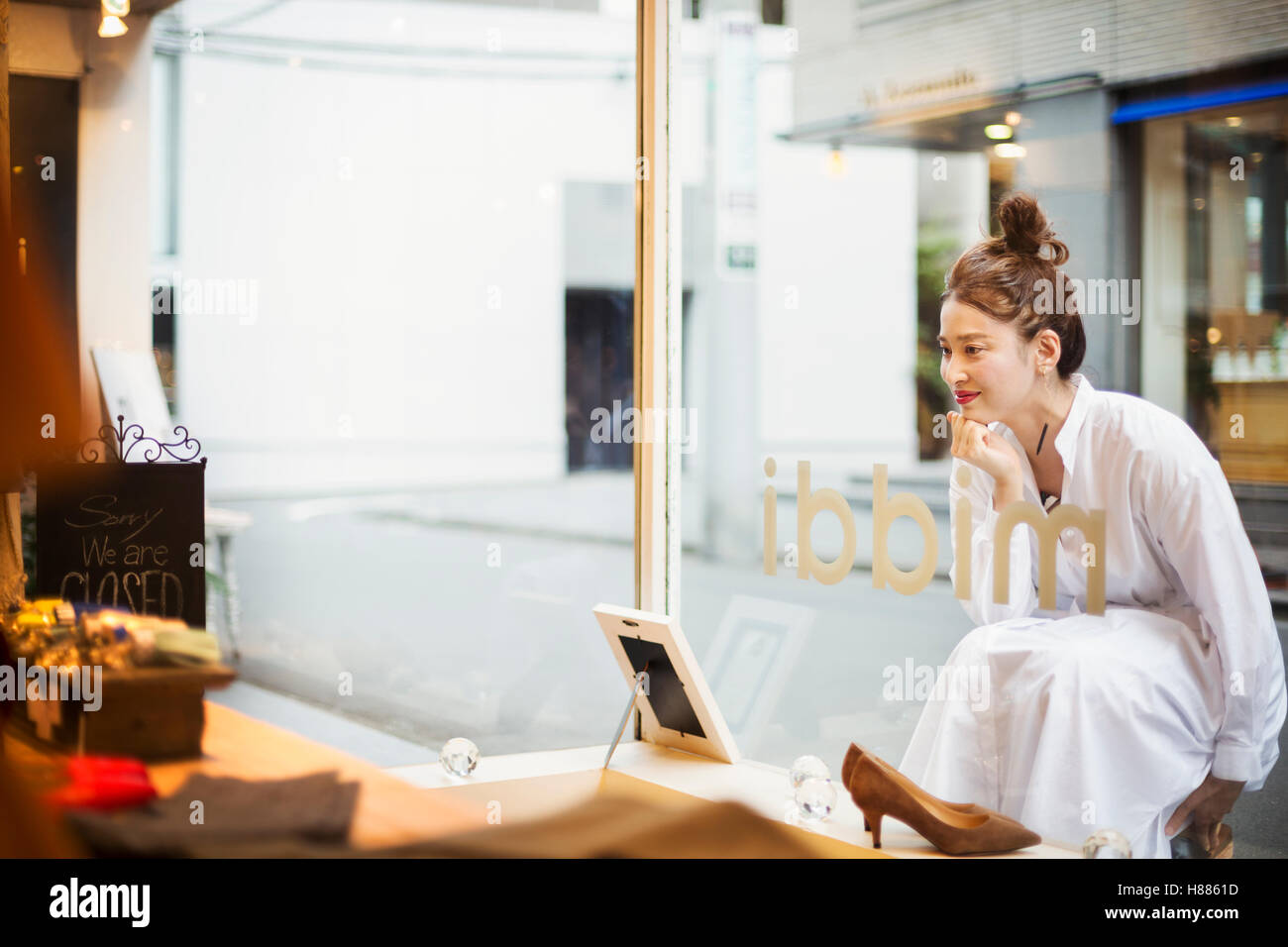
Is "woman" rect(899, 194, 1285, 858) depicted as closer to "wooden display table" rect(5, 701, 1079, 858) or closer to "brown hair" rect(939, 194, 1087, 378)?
"brown hair" rect(939, 194, 1087, 378)

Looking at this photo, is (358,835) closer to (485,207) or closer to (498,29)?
(498,29)

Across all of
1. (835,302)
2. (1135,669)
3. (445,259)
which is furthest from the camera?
(445,259)

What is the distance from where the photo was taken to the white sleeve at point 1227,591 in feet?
7.19

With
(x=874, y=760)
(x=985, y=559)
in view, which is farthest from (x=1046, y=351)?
(x=874, y=760)

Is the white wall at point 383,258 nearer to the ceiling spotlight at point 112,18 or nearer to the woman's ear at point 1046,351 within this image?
the ceiling spotlight at point 112,18

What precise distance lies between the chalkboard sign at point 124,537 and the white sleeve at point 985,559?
68.9 inches

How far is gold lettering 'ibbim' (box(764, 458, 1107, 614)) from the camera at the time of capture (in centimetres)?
235

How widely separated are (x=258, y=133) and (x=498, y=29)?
374 cm

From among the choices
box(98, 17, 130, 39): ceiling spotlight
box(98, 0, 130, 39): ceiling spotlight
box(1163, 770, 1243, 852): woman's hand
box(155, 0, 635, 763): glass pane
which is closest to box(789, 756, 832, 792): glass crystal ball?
box(1163, 770, 1243, 852): woman's hand

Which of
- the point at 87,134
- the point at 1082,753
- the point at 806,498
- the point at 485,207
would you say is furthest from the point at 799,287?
the point at 1082,753

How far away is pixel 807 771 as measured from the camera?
8.02 ft

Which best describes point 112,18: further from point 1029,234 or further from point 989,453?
point 989,453

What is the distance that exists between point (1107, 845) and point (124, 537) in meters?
2.18

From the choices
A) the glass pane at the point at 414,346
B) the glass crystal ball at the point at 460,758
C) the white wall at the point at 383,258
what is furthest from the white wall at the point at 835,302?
the white wall at the point at 383,258
